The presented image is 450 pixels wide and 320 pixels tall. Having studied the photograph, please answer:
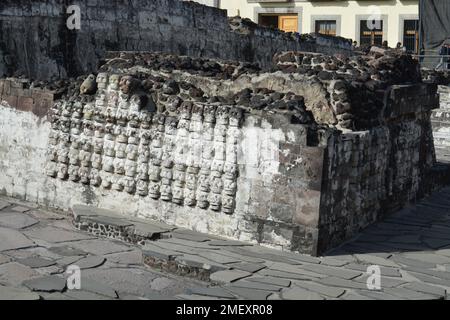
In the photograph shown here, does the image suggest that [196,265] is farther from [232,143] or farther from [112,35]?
[112,35]

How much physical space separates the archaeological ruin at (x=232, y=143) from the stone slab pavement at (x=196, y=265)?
26cm

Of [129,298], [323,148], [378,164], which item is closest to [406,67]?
[378,164]

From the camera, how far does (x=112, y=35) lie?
41.7ft

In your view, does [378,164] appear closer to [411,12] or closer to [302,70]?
[302,70]

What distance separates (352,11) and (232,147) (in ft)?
64.0

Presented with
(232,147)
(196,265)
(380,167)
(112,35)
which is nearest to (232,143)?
(232,147)

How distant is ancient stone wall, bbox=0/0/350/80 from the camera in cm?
1083

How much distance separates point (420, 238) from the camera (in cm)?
800

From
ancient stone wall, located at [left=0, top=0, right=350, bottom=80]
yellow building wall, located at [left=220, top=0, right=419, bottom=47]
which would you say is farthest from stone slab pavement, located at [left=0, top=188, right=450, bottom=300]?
yellow building wall, located at [left=220, top=0, right=419, bottom=47]

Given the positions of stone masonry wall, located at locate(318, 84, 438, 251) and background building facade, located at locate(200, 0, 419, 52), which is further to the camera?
background building facade, located at locate(200, 0, 419, 52)

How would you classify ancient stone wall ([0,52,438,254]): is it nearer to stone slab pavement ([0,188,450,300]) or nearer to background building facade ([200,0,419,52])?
stone slab pavement ([0,188,450,300])

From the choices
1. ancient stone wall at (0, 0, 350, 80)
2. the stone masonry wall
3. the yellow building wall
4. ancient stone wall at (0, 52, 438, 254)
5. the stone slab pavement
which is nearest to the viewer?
the stone slab pavement

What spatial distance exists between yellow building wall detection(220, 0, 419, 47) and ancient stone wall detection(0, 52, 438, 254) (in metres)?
16.1

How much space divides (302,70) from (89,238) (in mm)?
2877
